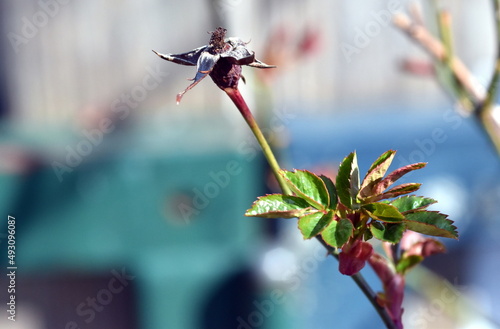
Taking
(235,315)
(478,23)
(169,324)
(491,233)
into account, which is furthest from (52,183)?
(478,23)

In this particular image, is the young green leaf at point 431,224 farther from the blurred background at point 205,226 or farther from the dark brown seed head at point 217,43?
the blurred background at point 205,226

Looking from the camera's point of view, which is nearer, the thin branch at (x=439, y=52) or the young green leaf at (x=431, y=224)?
the young green leaf at (x=431, y=224)

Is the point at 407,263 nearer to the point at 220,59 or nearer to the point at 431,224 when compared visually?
the point at 431,224

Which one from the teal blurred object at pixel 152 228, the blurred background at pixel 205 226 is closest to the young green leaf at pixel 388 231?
the blurred background at pixel 205 226

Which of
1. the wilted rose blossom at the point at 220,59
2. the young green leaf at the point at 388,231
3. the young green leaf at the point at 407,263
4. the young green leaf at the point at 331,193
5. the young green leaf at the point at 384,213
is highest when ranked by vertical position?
the wilted rose blossom at the point at 220,59

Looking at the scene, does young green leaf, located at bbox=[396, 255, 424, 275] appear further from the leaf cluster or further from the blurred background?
the blurred background

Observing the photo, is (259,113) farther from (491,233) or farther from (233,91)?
(491,233)
